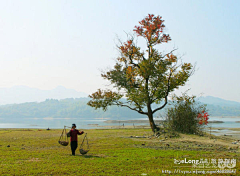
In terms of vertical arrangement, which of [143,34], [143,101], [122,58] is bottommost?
[143,101]

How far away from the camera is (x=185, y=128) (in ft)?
94.2

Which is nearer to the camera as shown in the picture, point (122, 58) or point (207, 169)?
point (207, 169)

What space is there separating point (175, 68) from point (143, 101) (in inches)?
221

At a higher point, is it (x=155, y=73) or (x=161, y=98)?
(x=155, y=73)

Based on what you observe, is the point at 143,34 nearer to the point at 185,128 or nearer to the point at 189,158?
the point at 185,128

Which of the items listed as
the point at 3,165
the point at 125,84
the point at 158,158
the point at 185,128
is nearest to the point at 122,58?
the point at 125,84

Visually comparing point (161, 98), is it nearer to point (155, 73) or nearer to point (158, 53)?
point (155, 73)

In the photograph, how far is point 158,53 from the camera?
3281 centimetres

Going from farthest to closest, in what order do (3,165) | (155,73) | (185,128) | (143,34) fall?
1. (143,34)
2. (155,73)
3. (185,128)
4. (3,165)

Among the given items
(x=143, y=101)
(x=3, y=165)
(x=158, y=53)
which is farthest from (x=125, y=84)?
(x=3, y=165)

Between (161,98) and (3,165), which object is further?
(161,98)

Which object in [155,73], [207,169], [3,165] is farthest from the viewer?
[155,73]

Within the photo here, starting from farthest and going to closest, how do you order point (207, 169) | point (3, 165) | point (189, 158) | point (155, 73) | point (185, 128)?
1. point (155, 73)
2. point (185, 128)
3. point (189, 158)
4. point (3, 165)
5. point (207, 169)

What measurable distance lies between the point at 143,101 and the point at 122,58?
6540 millimetres
